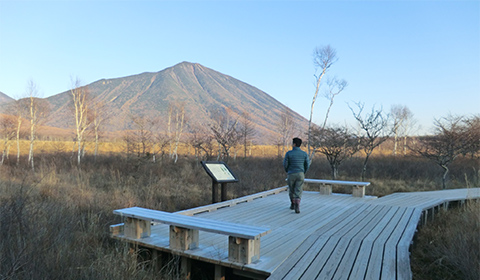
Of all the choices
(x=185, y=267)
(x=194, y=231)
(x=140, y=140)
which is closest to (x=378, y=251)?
(x=194, y=231)

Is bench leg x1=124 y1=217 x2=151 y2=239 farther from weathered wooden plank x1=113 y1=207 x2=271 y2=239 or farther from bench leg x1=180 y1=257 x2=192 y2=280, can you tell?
bench leg x1=180 y1=257 x2=192 y2=280

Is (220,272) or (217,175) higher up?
(217,175)

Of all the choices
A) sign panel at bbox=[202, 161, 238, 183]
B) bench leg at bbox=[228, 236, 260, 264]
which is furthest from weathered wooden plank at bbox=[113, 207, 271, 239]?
sign panel at bbox=[202, 161, 238, 183]

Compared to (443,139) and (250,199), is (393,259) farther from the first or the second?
(443,139)

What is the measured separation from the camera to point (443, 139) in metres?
13.7

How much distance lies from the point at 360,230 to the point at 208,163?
11.6 feet

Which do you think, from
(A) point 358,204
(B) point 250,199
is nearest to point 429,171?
(A) point 358,204

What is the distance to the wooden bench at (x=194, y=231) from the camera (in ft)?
11.8

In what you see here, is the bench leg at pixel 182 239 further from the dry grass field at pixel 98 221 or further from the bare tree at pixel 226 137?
the bare tree at pixel 226 137

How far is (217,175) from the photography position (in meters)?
7.20

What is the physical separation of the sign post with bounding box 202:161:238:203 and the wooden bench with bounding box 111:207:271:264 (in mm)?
2415

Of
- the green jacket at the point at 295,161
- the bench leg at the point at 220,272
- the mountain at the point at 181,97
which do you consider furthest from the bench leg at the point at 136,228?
the mountain at the point at 181,97

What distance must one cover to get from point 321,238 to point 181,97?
13381 centimetres

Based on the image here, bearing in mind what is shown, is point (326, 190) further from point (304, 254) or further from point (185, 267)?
point (185, 267)
